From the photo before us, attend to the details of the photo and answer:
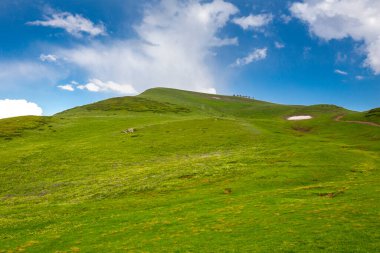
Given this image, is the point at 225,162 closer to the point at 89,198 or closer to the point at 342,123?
the point at 89,198

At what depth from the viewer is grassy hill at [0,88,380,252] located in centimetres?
2648

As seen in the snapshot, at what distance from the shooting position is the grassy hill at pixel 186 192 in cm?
2648

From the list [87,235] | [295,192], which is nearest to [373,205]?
[295,192]

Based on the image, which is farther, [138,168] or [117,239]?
[138,168]

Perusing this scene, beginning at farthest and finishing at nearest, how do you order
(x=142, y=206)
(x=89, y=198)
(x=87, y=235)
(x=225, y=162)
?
(x=225, y=162) → (x=89, y=198) → (x=142, y=206) → (x=87, y=235)

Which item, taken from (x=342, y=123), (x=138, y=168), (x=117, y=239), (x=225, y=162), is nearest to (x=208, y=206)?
(x=117, y=239)

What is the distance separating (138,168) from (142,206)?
24.8 m

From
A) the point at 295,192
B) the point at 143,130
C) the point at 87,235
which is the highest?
the point at 143,130

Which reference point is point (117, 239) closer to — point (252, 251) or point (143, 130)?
point (252, 251)

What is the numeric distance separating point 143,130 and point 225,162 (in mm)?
49440

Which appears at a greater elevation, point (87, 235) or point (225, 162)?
point (225, 162)

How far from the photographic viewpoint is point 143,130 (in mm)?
107688

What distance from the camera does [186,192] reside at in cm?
4728

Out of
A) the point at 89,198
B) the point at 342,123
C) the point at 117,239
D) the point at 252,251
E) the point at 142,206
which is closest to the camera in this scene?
the point at 252,251
